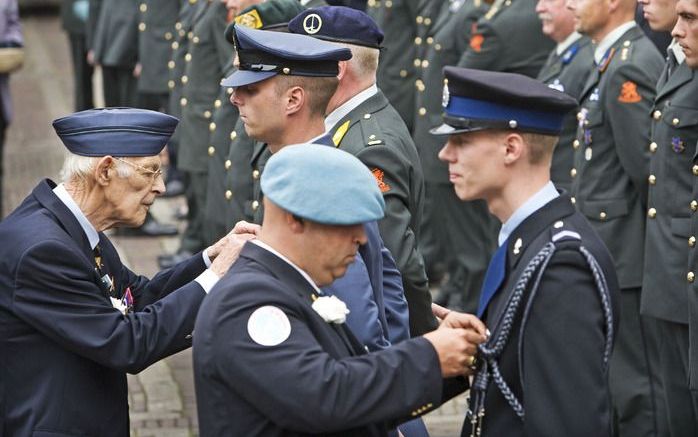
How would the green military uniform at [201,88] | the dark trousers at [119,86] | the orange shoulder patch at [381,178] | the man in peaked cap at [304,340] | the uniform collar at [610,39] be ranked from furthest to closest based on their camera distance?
1. the dark trousers at [119,86]
2. the green military uniform at [201,88]
3. the uniform collar at [610,39]
4. the orange shoulder patch at [381,178]
5. the man in peaked cap at [304,340]

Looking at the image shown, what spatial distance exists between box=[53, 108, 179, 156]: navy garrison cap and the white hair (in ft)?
0.05

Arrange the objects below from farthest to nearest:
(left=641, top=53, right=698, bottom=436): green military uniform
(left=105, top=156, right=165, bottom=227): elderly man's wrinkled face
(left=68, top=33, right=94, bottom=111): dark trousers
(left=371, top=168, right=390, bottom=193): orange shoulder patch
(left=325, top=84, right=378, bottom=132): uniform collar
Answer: (left=68, top=33, right=94, bottom=111): dark trousers
(left=641, top=53, right=698, bottom=436): green military uniform
(left=325, top=84, right=378, bottom=132): uniform collar
(left=371, top=168, right=390, bottom=193): orange shoulder patch
(left=105, top=156, right=165, bottom=227): elderly man's wrinkled face

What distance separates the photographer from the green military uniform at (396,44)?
9.76m

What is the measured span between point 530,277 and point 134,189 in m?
1.47

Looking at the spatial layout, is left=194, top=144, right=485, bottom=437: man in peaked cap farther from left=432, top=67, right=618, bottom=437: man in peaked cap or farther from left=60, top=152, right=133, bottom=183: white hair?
left=60, top=152, right=133, bottom=183: white hair

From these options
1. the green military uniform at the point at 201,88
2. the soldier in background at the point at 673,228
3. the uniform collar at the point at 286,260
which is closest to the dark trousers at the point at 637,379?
the soldier in background at the point at 673,228

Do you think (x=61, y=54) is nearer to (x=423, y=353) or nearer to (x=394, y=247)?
(x=394, y=247)

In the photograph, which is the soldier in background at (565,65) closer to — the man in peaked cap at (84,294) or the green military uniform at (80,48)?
the man in peaked cap at (84,294)

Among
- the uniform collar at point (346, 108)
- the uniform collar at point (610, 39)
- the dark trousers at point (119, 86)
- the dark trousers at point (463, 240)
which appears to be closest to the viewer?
the uniform collar at point (346, 108)

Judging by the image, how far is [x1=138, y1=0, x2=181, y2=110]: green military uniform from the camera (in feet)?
35.8

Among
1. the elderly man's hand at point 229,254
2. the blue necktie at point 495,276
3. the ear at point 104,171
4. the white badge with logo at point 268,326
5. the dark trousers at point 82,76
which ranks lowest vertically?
the dark trousers at point 82,76

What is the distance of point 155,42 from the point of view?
35.9 ft

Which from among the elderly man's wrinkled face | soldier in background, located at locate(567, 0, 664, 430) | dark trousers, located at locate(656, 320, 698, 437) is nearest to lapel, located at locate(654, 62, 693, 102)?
soldier in background, located at locate(567, 0, 664, 430)

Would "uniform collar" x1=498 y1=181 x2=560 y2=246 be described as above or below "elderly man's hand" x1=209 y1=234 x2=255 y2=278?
above
